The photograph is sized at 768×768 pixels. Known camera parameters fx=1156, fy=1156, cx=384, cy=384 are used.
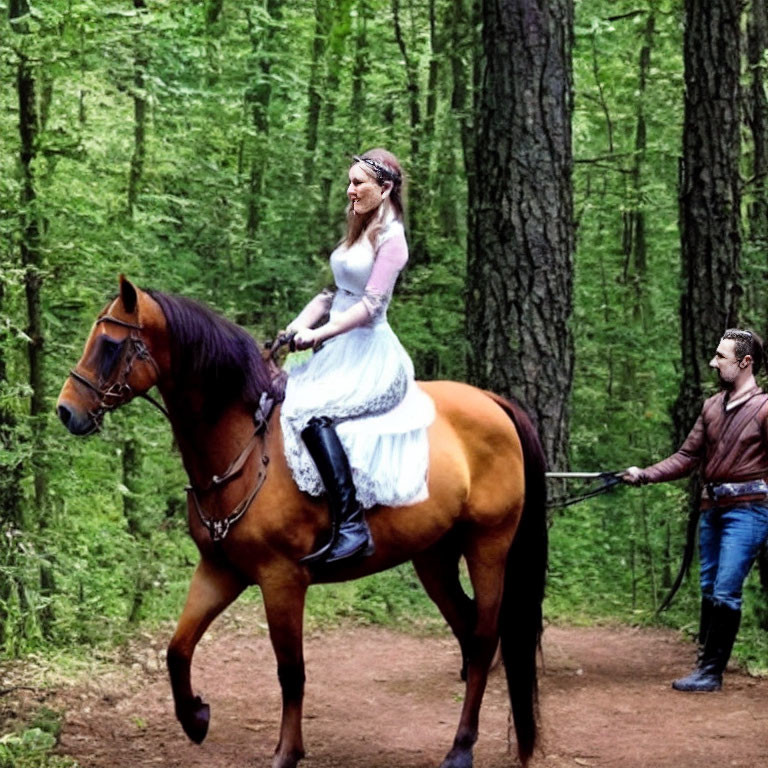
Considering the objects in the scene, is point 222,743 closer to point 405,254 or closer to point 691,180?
point 405,254

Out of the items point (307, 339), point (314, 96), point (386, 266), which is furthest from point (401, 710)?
point (314, 96)

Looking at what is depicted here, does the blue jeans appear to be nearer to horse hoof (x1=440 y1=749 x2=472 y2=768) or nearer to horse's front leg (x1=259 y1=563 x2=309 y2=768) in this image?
horse hoof (x1=440 y1=749 x2=472 y2=768)

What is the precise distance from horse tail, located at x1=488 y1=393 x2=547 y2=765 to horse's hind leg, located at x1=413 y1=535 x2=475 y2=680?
11.2 inches

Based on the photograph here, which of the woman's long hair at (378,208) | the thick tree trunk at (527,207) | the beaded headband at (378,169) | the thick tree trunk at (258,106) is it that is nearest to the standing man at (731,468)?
the thick tree trunk at (527,207)

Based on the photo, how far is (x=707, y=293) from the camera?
948 centimetres

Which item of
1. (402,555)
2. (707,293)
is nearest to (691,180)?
(707,293)

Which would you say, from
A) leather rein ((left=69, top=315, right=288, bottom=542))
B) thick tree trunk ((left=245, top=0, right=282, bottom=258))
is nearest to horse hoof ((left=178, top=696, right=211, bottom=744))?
leather rein ((left=69, top=315, right=288, bottom=542))

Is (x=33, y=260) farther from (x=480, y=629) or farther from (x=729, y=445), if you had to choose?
(x=729, y=445)

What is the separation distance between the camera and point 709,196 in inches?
376

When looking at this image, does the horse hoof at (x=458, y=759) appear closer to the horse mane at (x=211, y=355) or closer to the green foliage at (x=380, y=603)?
the horse mane at (x=211, y=355)

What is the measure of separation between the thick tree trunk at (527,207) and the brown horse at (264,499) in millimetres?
2051

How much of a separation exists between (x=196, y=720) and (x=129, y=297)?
6.60 feet

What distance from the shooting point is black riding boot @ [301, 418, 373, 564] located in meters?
5.35

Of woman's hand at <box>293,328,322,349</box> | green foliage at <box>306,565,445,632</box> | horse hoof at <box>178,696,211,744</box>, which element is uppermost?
woman's hand at <box>293,328,322,349</box>
